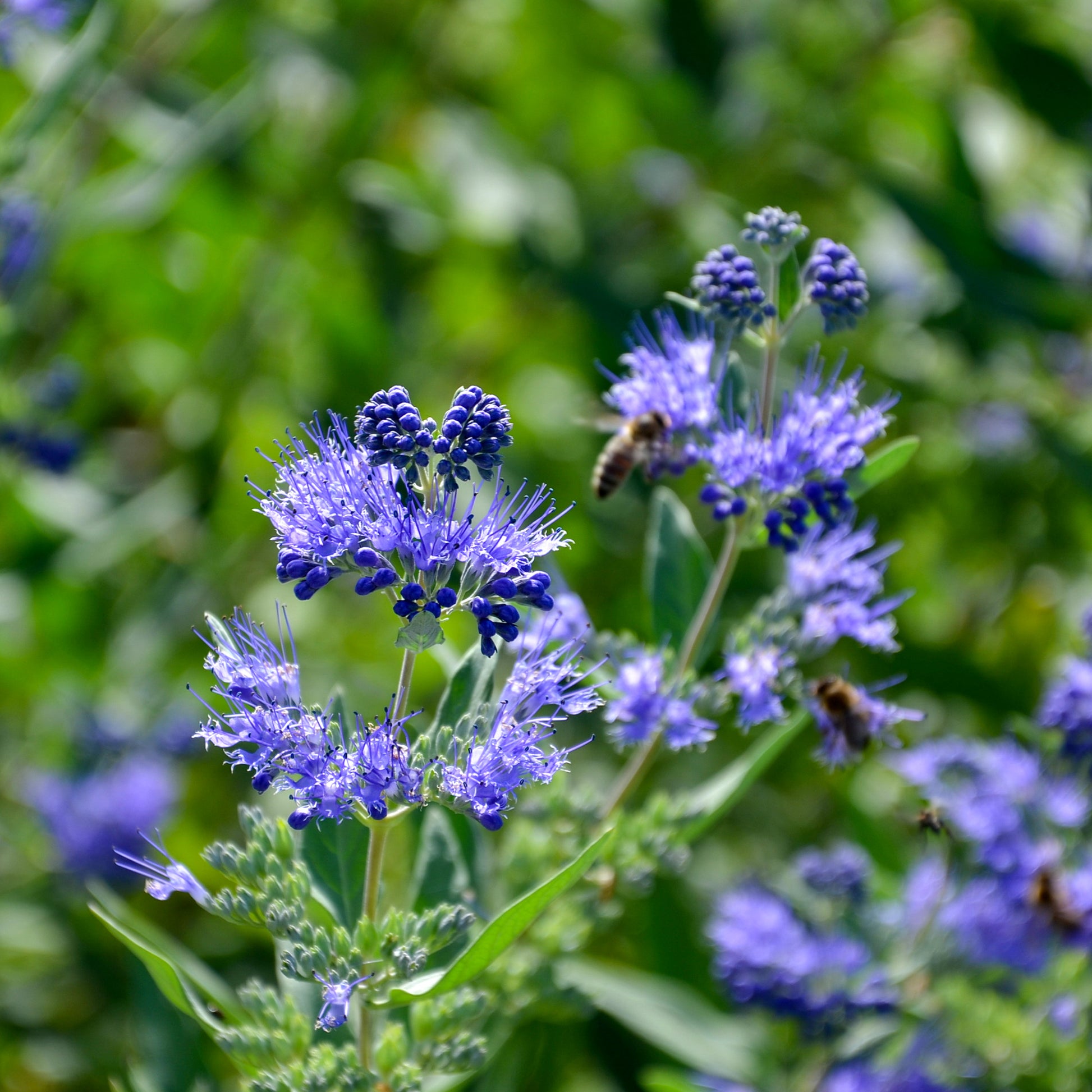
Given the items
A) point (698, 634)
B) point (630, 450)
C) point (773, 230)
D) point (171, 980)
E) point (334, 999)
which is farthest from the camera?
point (630, 450)

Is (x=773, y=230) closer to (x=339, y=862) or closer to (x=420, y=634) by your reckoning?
(x=420, y=634)

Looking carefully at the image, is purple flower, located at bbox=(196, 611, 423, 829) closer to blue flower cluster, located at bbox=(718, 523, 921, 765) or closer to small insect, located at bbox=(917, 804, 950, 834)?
blue flower cluster, located at bbox=(718, 523, 921, 765)

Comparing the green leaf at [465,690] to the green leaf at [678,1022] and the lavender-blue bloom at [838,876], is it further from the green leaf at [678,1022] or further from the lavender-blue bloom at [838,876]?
the lavender-blue bloom at [838,876]

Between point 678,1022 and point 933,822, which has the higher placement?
point 933,822

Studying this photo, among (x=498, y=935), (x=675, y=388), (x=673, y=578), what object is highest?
(x=675, y=388)

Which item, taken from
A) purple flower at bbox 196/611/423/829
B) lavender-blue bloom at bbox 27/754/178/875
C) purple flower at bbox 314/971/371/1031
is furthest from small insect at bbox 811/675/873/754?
lavender-blue bloom at bbox 27/754/178/875

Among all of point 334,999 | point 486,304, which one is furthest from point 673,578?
point 486,304

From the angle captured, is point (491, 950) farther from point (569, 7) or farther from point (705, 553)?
point (569, 7)
